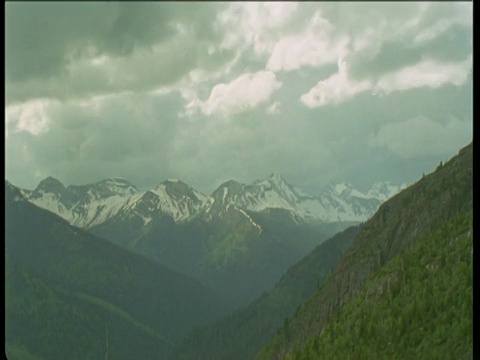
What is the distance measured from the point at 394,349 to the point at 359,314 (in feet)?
41.5

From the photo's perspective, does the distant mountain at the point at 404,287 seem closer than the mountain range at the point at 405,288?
No

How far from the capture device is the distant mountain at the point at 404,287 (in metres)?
82.4

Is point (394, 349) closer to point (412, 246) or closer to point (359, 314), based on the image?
point (359, 314)

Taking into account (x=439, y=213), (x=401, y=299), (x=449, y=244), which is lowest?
Result: (x=401, y=299)

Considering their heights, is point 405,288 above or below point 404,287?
below

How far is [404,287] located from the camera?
94812mm

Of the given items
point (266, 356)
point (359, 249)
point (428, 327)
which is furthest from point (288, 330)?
point (428, 327)

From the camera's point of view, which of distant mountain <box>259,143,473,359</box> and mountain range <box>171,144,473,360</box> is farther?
distant mountain <box>259,143,473,359</box>

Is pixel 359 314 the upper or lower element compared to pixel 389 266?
lower

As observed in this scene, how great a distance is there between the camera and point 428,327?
8300cm

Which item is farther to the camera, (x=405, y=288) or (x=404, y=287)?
(x=404, y=287)

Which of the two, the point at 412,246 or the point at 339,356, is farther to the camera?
the point at 412,246

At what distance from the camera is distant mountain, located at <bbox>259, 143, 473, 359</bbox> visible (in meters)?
82.4
